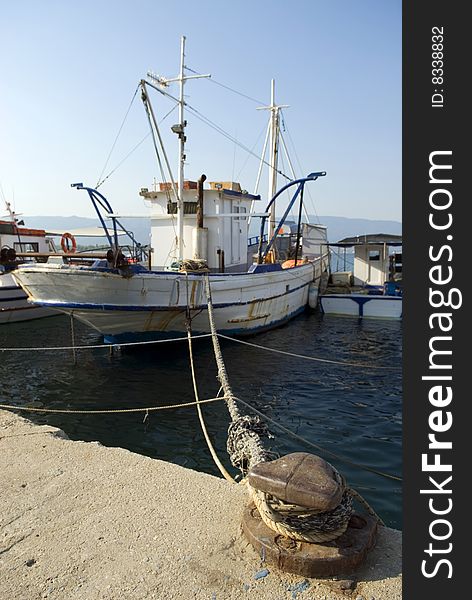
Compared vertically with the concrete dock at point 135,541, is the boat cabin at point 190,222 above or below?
above

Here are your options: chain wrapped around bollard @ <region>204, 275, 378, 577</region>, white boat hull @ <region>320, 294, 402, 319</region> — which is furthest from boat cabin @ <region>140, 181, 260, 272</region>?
chain wrapped around bollard @ <region>204, 275, 378, 577</region>

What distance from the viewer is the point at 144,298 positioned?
1096 cm

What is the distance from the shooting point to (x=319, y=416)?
8.30 meters

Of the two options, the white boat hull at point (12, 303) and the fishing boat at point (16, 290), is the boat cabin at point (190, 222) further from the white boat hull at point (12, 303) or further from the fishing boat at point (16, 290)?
the white boat hull at point (12, 303)

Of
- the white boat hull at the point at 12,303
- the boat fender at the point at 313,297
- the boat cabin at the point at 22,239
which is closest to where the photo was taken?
the white boat hull at the point at 12,303

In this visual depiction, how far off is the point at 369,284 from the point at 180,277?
46.7ft

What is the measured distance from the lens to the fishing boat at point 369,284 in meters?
18.8

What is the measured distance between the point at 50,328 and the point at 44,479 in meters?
15.4

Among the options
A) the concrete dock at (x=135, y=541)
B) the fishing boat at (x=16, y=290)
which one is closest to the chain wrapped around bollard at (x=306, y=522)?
the concrete dock at (x=135, y=541)

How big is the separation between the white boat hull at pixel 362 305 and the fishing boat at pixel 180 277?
1700mm

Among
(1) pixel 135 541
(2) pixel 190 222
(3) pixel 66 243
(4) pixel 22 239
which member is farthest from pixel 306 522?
(3) pixel 66 243

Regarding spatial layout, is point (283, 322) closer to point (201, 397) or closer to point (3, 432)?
point (201, 397)

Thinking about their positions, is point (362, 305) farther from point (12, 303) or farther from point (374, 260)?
point (12, 303)

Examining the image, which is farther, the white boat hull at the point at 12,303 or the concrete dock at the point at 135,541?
the white boat hull at the point at 12,303
